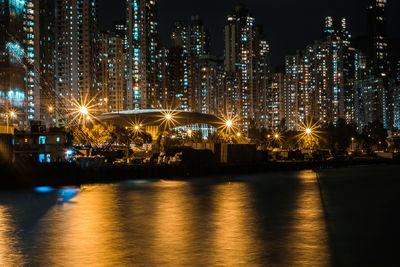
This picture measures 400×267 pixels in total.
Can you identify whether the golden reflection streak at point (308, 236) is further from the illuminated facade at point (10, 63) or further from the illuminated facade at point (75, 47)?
the illuminated facade at point (75, 47)

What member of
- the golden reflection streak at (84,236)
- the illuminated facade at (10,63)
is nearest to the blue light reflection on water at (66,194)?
the golden reflection streak at (84,236)

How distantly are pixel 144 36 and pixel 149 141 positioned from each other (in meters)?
96.2

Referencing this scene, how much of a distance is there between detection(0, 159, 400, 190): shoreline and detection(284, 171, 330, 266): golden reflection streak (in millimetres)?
22289

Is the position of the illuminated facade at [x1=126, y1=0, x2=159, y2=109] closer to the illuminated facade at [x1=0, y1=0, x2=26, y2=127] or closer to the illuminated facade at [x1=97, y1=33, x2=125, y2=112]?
the illuminated facade at [x1=97, y1=33, x2=125, y2=112]

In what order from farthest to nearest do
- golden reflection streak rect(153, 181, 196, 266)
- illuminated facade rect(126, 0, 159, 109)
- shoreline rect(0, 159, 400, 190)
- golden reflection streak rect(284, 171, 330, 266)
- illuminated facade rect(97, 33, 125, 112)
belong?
illuminated facade rect(126, 0, 159, 109), illuminated facade rect(97, 33, 125, 112), shoreline rect(0, 159, 400, 190), golden reflection streak rect(153, 181, 196, 266), golden reflection streak rect(284, 171, 330, 266)

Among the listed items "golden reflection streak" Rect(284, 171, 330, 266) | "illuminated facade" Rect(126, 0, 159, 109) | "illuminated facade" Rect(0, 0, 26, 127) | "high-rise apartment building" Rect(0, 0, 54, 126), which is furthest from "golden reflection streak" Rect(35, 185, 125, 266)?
"illuminated facade" Rect(126, 0, 159, 109)

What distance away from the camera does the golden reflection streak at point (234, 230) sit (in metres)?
14.4

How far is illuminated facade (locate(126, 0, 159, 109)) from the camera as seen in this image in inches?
7096

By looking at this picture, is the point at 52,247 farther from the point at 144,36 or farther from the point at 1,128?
the point at 144,36

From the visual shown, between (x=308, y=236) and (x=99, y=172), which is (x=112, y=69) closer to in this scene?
(x=99, y=172)

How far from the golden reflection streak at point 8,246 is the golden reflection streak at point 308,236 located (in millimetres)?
7712

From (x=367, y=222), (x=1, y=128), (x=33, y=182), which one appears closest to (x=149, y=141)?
(x=1, y=128)

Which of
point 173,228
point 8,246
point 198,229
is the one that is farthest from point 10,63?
point 8,246

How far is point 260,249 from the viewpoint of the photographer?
1543 centimetres
